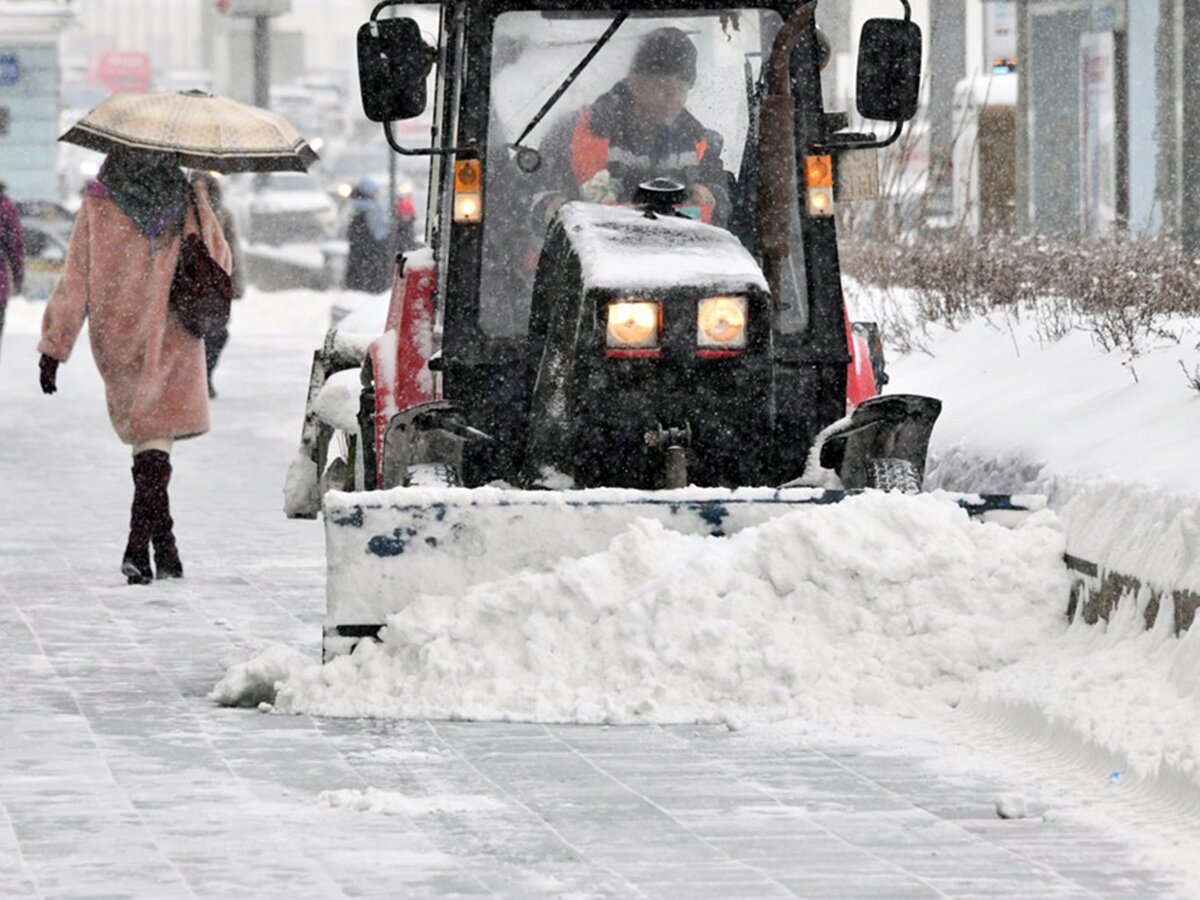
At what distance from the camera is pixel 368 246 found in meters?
30.2

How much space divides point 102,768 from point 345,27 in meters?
134

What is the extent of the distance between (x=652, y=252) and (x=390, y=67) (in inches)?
38.9

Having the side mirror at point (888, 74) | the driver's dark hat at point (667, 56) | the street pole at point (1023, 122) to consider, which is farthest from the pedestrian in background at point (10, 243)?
the side mirror at point (888, 74)

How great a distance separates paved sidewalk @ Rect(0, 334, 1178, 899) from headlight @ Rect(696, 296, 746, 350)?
3.87 ft

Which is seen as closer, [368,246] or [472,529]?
[472,529]

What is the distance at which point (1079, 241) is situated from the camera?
54.2ft

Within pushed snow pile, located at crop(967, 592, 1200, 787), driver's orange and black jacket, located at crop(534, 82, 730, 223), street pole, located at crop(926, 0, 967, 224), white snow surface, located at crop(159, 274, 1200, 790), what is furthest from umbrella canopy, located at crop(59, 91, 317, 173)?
street pole, located at crop(926, 0, 967, 224)

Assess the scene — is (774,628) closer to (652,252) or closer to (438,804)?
(652,252)

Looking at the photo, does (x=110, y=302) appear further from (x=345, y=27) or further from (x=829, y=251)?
(x=345, y=27)

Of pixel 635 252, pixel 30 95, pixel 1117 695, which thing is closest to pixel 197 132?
pixel 635 252

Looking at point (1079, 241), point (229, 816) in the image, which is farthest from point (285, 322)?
A: point (229, 816)

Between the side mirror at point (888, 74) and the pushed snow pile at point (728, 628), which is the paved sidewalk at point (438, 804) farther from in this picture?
the side mirror at point (888, 74)

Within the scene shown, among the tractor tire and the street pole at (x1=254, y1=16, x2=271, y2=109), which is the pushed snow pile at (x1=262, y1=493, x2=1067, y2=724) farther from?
the street pole at (x1=254, y1=16, x2=271, y2=109)

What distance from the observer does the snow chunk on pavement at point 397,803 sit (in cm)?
636
